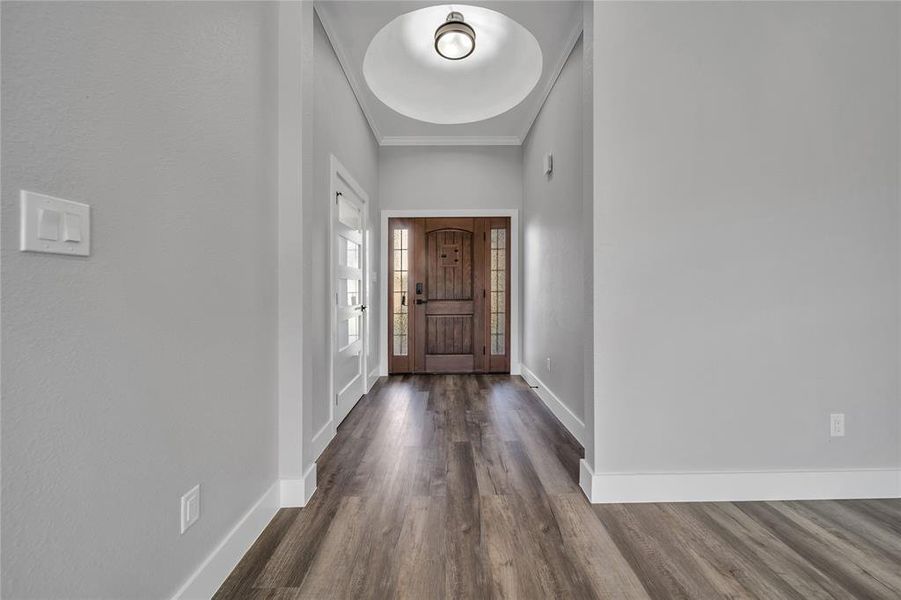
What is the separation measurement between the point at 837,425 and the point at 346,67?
11.7 ft

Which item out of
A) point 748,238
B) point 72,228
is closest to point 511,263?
point 748,238

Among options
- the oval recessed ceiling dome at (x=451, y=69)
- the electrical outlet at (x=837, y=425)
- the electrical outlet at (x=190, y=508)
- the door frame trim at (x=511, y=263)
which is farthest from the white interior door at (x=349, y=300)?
the electrical outlet at (x=837, y=425)

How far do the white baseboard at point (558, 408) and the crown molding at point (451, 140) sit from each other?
8.09 feet

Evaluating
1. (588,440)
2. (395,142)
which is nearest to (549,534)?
(588,440)

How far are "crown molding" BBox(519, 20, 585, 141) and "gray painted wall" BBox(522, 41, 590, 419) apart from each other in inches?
1.6

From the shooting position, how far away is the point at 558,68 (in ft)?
9.89

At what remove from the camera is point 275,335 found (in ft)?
5.95

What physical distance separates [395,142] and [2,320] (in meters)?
4.11

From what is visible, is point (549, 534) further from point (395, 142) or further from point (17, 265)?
point (395, 142)

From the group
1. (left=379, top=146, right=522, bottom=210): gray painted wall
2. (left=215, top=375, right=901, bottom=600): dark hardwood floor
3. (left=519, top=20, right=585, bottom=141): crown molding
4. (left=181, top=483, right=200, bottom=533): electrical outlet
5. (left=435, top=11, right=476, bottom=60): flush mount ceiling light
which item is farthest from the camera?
(left=379, top=146, right=522, bottom=210): gray painted wall

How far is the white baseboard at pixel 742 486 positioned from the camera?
6.23 ft

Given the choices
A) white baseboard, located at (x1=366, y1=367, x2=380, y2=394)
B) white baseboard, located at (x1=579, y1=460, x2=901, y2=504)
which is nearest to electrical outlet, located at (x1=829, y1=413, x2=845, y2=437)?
white baseboard, located at (x1=579, y1=460, x2=901, y2=504)

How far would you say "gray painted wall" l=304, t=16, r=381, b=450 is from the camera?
2.00m

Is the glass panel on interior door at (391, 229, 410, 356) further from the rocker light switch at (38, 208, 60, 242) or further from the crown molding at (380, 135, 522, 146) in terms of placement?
the rocker light switch at (38, 208, 60, 242)
